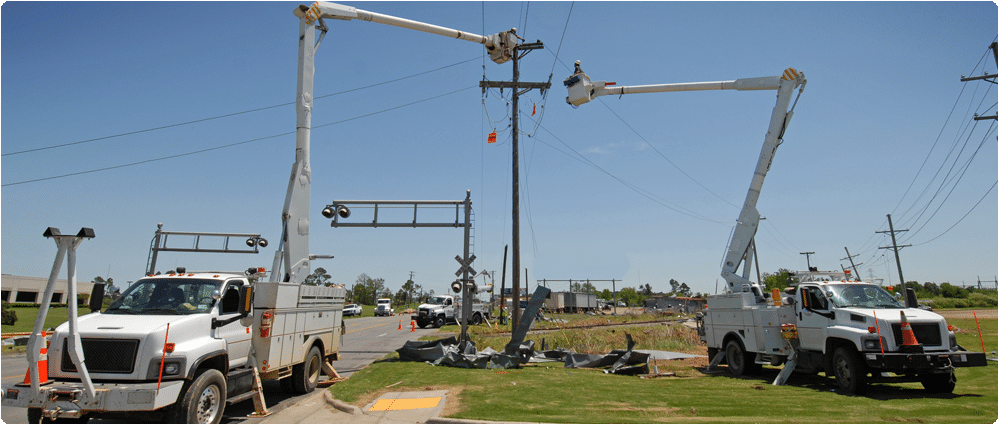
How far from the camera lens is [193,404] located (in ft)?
22.8

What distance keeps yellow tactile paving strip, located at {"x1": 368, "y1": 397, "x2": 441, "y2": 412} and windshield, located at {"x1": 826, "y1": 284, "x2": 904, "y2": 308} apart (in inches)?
335

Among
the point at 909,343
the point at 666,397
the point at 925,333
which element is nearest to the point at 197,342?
the point at 666,397

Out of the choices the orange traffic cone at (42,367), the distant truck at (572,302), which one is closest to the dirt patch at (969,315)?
the distant truck at (572,302)

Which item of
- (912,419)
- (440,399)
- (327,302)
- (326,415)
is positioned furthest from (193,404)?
(912,419)

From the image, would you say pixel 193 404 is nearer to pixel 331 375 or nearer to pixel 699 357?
pixel 331 375

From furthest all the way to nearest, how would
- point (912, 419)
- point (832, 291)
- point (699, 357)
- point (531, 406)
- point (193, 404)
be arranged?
1. point (699, 357)
2. point (832, 291)
3. point (531, 406)
4. point (912, 419)
5. point (193, 404)

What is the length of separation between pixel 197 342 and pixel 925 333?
1248 centimetres

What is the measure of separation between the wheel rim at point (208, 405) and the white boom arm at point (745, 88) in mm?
10887

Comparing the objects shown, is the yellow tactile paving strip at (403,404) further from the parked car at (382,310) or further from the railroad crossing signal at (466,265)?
the parked car at (382,310)

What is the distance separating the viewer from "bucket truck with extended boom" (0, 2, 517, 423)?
640 centimetres

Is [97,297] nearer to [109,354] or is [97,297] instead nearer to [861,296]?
[109,354]

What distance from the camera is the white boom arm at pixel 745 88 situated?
14242 mm

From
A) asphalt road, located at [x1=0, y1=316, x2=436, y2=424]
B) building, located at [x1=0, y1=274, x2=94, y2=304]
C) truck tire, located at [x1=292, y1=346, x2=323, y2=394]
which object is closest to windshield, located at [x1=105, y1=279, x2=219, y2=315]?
asphalt road, located at [x1=0, y1=316, x2=436, y2=424]

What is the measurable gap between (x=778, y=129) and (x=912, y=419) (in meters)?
8.46
